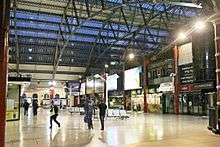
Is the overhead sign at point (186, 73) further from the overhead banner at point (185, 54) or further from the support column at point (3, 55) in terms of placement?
the support column at point (3, 55)

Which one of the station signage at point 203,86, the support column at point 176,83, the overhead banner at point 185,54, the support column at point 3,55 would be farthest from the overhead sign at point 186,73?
the support column at point 3,55

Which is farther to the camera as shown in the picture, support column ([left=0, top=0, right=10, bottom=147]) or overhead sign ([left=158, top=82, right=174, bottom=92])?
overhead sign ([left=158, top=82, right=174, bottom=92])

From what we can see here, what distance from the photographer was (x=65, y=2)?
124 feet

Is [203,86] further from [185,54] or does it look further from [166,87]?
[166,87]

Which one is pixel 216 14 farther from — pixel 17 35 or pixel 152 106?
pixel 17 35

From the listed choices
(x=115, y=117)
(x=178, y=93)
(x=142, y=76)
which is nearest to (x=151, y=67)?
(x=142, y=76)

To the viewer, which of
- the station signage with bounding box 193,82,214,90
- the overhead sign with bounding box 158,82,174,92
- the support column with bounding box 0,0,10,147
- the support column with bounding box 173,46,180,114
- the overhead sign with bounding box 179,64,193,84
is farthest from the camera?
the overhead sign with bounding box 158,82,174,92

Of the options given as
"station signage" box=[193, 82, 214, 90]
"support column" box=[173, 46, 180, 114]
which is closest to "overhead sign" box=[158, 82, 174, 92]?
"support column" box=[173, 46, 180, 114]

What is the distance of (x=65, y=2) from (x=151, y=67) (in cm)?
1573

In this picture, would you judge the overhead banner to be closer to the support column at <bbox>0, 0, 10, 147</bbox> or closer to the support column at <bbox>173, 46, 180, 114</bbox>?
the support column at <bbox>173, 46, 180, 114</bbox>

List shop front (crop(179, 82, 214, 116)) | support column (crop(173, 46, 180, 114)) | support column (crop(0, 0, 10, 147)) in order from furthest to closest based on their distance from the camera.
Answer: support column (crop(173, 46, 180, 114)) → shop front (crop(179, 82, 214, 116)) → support column (crop(0, 0, 10, 147))

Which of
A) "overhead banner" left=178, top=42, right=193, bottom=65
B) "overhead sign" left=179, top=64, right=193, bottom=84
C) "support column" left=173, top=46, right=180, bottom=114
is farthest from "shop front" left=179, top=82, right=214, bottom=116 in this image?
"overhead banner" left=178, top=42, right=193, bottom=65

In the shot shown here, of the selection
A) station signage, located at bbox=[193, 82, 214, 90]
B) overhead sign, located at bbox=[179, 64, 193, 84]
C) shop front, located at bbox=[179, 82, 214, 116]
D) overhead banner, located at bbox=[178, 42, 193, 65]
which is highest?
overhead banner, located at bbox=[178, 42, 193, 65]

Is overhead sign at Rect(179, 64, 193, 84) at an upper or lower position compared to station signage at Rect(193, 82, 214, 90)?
upper
